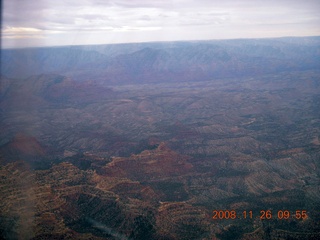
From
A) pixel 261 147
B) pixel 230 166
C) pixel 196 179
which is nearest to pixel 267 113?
pixel 261 147

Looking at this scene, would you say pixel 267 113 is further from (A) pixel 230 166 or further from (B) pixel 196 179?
(B) pixel 196 179
